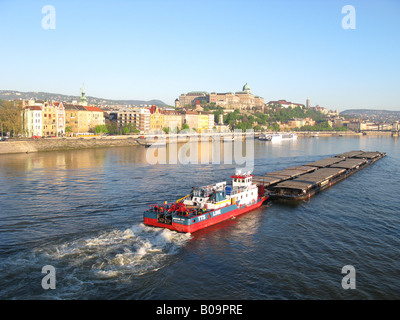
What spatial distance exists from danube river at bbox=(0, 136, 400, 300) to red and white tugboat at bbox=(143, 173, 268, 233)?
0.80m

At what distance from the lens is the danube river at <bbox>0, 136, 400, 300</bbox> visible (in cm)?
1958

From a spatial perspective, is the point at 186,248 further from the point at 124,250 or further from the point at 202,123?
the point at 202,123

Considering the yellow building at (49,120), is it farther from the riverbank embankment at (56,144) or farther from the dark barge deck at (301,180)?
the dark barge deck at (301,180)

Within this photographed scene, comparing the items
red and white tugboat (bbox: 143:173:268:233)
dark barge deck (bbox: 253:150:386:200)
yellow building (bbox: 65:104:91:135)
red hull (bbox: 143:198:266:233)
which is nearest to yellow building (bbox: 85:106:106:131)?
yellow building (bbox: 65:104:91:135)

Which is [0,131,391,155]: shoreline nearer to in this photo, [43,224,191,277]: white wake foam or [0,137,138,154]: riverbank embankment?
[0,137,138,154]: riverbank embankment

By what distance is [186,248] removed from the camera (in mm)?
25469

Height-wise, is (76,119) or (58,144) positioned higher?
(76,119)

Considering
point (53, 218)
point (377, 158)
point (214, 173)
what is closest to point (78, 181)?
point (53, 218)

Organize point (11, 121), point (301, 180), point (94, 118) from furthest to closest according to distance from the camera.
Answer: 1. point (94, 118)
2. point (11, 121)
3. point (301, 180)

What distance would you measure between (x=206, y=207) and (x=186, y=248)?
21.9 feet

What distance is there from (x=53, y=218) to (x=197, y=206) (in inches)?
→ 493

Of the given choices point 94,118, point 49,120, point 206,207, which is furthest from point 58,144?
point 206,207

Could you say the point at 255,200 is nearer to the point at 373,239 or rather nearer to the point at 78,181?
the point at 373,239

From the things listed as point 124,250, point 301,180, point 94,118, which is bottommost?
point 124,250
